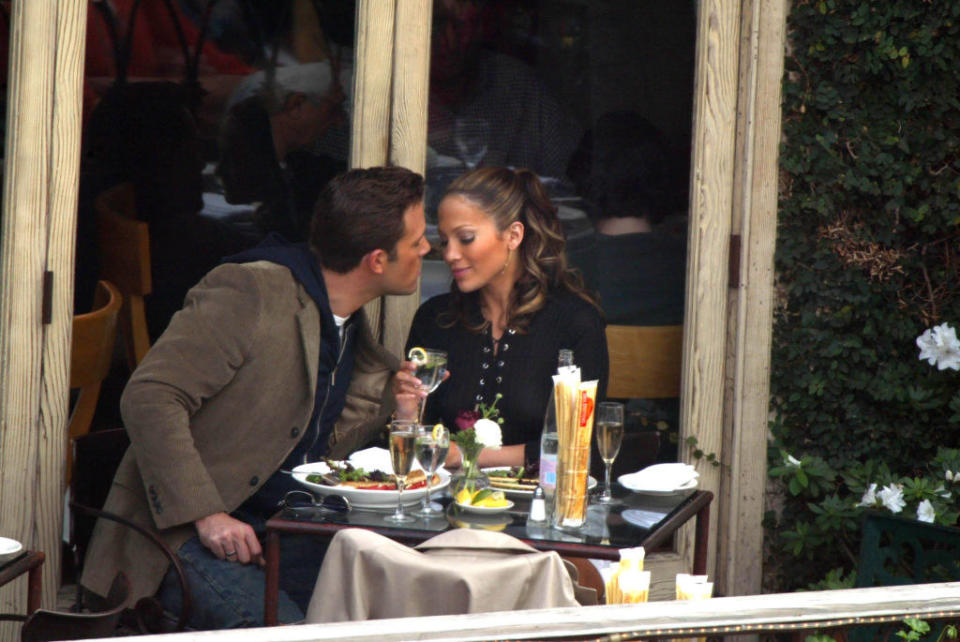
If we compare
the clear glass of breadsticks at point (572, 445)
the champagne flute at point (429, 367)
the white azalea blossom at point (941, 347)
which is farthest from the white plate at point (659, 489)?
the white azalea blossom at point (941, 347)

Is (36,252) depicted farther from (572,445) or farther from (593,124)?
(593,124)

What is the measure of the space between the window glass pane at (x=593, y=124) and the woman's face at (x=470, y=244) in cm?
21

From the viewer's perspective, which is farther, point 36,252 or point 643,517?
point 36,252

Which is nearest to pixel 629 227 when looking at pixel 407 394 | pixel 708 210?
A: pixel 708 210

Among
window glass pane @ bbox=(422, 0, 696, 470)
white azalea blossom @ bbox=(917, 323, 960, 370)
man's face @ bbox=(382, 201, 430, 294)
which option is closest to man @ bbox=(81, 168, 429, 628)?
man's face @ bbox=(382, 201, 430, 294)

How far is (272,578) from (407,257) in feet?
3.61

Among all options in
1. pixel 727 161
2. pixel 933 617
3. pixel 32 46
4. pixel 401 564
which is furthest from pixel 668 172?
pixel 933 617

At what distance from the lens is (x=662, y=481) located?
125 inches

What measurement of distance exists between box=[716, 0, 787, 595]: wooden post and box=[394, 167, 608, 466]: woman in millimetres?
511

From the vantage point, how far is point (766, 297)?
4031 millimetres

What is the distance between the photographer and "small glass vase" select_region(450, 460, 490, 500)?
9.43 feet

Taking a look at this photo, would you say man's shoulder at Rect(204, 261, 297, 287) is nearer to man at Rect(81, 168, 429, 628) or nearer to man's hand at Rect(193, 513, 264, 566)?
man at Rect(81, 168, 429, 628)

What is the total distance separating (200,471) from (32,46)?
1191mm

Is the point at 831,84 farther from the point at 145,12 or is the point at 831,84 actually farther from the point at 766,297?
the point at 145,12
